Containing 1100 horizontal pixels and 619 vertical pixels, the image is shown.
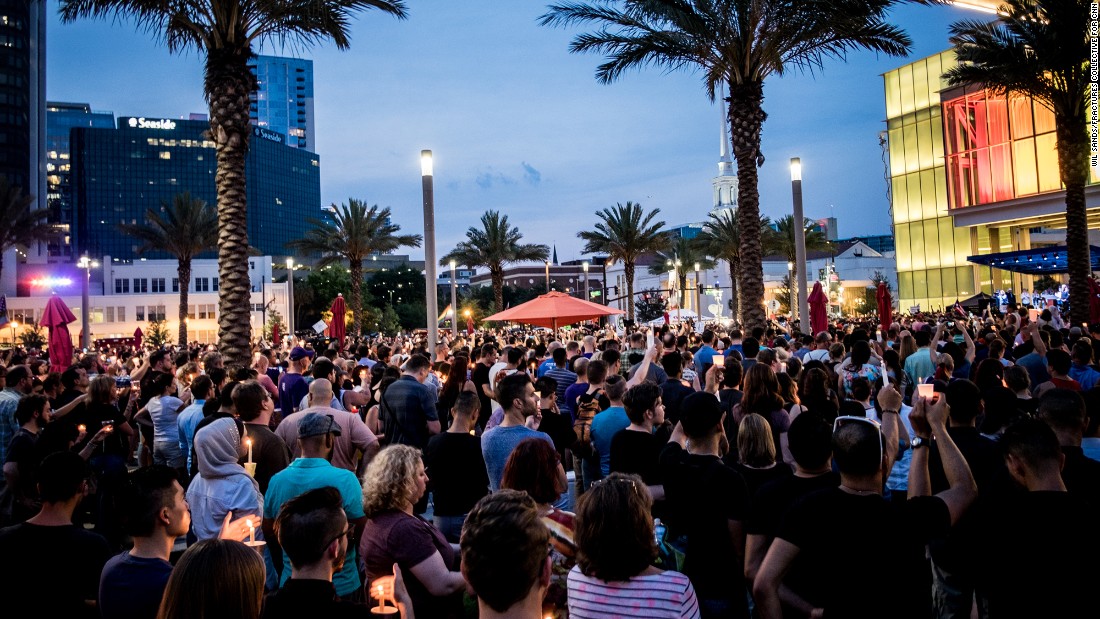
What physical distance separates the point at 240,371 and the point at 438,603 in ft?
18.1

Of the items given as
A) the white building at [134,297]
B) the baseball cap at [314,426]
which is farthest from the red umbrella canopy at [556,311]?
the white building at [134,297]

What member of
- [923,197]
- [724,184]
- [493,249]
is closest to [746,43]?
[493,249]

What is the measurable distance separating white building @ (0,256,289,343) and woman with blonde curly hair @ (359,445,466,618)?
63.7 m

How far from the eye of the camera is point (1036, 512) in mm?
3174

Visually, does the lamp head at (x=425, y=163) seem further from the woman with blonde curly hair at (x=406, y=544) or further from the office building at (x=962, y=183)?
the office building at (x=962, y=183)

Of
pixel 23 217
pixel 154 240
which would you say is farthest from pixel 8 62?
pixel 154 240

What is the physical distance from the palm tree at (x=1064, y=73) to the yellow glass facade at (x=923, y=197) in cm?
2611

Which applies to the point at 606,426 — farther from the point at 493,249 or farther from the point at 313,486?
the point at 493,249

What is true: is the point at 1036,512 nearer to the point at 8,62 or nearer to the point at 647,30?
the point at 647,30

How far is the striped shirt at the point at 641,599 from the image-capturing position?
2.71 metres

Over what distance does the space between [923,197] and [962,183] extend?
6609 mm

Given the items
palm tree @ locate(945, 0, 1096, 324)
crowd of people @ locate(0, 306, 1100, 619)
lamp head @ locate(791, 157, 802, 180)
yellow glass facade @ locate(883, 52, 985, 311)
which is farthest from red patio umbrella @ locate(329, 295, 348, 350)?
yellow glass facade @ locate(883, 52, 985, 311)

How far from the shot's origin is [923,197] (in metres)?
46.4

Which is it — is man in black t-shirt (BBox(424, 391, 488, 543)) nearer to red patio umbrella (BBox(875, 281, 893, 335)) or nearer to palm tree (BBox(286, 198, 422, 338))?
red patio umbrella (BBox(875, 281, 893, 335))
